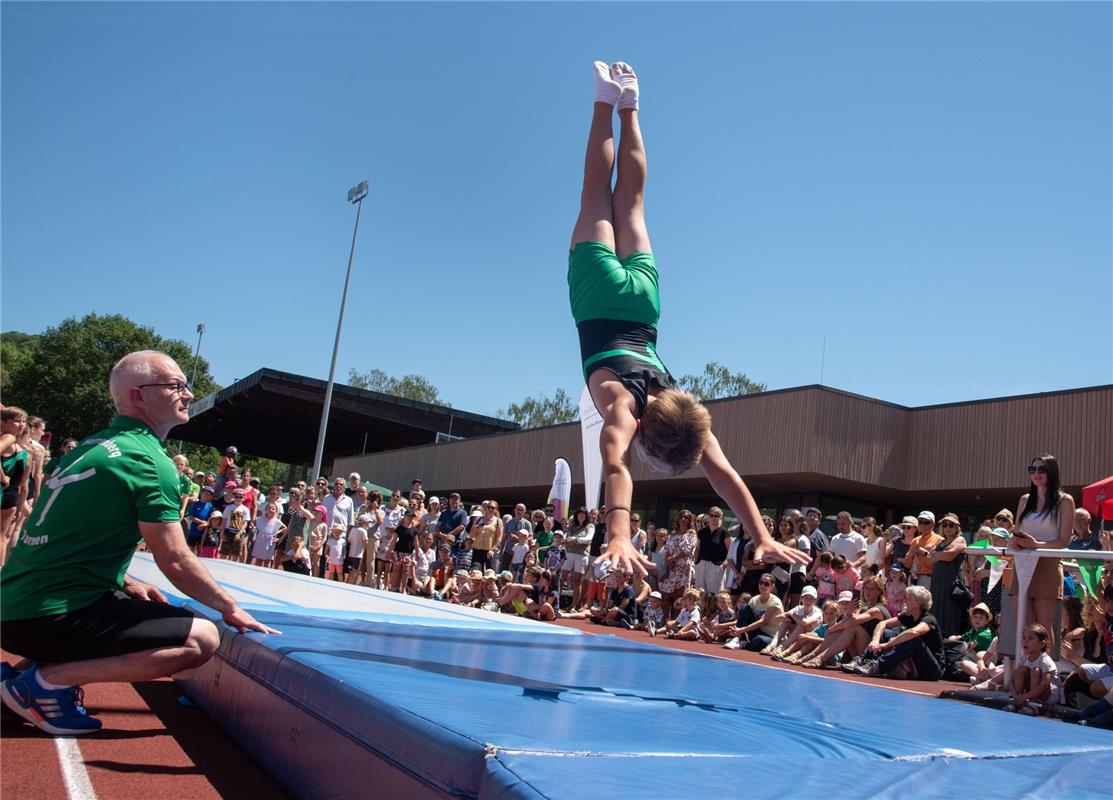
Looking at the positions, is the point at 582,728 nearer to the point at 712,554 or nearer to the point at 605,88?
the point at 605,88

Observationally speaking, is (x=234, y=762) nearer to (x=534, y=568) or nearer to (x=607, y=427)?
(x=607, y=427)

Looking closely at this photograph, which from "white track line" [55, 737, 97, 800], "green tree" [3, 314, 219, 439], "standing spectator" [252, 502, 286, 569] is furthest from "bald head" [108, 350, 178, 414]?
"green tree" [3, 314, 219, 439]

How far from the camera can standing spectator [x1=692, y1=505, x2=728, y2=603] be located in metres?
9.80

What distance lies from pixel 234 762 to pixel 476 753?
1.70 meters

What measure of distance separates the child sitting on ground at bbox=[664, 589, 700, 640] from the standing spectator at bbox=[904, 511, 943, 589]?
2.49 m

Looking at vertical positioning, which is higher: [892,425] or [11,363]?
[11,363]

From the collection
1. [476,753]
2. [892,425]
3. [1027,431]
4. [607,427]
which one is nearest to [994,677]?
[607,427]

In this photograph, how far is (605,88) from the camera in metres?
4.56

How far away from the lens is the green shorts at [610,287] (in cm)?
414

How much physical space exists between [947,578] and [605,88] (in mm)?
4880

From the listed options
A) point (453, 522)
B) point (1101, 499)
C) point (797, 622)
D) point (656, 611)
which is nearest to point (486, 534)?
point (453, 522)

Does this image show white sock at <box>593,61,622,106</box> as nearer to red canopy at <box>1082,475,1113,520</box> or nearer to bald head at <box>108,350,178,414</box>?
bald head at <box>108,350,178,414</box>

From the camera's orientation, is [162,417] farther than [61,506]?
Yes

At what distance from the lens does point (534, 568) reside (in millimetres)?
10922
